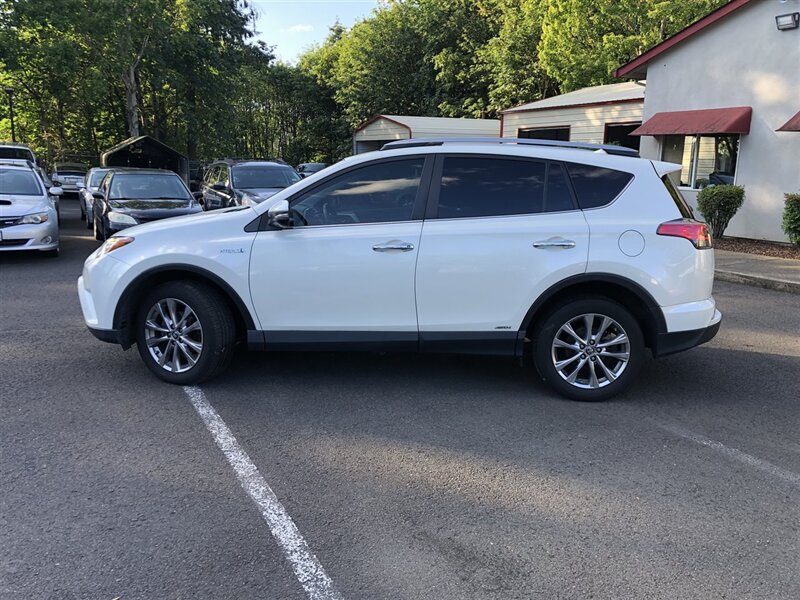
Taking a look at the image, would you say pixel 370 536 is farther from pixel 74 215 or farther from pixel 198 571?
pixel 74 215

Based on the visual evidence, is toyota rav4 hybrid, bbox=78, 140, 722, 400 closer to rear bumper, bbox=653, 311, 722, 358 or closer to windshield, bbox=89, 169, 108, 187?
rear bumper, bbox=653, 311, 722, 358

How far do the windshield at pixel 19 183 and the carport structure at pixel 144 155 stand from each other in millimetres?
14859

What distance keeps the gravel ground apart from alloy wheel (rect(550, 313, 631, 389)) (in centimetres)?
849

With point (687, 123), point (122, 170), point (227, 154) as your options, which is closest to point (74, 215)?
point (122, 170)

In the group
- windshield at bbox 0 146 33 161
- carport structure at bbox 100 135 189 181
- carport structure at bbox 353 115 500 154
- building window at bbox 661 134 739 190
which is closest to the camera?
building window at bbox 661 134 739 190

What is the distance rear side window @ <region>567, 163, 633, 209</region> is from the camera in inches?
185

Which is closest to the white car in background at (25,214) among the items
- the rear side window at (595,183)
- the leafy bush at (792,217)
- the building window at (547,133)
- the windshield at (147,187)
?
the windshield at (147,187)

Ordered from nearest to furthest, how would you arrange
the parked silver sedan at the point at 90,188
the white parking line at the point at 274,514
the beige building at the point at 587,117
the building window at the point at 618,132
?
the white parking line at the point at 274,514, the parked silver sedan at the point at 90,188, the beige building at the point at 587,117, the building window at the point at 618,132

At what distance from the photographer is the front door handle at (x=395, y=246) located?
182 inches

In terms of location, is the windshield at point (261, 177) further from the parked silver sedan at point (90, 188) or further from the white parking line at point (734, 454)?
the white parking line at point (734, 454)

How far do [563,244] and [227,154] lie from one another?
43.8 m

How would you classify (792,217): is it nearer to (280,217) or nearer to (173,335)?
(280,217)

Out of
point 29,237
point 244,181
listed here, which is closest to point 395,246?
point 29,237

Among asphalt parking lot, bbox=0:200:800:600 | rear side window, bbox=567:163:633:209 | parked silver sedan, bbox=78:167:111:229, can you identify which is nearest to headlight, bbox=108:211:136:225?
parked silver sedan, bbox=78:167:111:229
